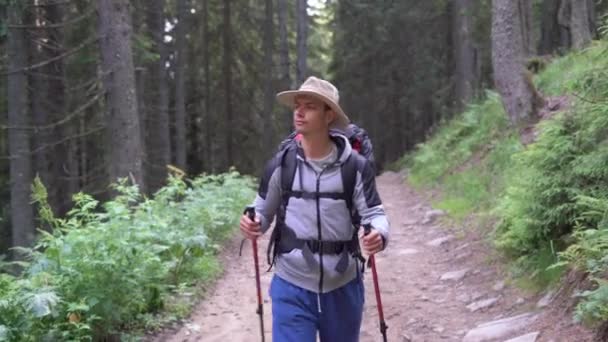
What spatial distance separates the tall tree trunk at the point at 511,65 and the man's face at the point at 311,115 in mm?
7966

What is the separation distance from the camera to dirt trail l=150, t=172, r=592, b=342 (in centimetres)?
564

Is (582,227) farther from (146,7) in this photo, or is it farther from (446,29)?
(446,29)

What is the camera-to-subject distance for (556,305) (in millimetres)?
5387

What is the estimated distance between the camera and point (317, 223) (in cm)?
359

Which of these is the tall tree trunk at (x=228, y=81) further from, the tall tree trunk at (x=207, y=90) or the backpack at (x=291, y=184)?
the backpack at (x=291, y=184)

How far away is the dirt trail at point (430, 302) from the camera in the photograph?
5.64 metres

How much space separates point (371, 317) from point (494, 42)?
6218 millimetres

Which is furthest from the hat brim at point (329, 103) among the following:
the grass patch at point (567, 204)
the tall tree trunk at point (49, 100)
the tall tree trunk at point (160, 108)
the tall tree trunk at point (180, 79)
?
the tall tree trunk at point (180, 79)

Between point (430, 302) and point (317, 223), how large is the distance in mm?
3940

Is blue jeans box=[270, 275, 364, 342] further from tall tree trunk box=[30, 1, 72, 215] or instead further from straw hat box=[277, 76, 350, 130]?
tall tree trunk box=[30, 1, 72, 215]

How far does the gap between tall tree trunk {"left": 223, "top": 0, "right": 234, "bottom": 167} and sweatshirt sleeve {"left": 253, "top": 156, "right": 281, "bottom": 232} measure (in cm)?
2558

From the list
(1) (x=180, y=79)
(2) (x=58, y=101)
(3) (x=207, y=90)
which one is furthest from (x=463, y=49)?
(2) (x=58, y=101)

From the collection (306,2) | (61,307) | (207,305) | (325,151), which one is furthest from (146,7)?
(325,151)

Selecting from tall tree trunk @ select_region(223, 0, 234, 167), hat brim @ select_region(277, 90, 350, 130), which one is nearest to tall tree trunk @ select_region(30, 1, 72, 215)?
tall tree trunk @ select_region(223, 0, 234, 167)
